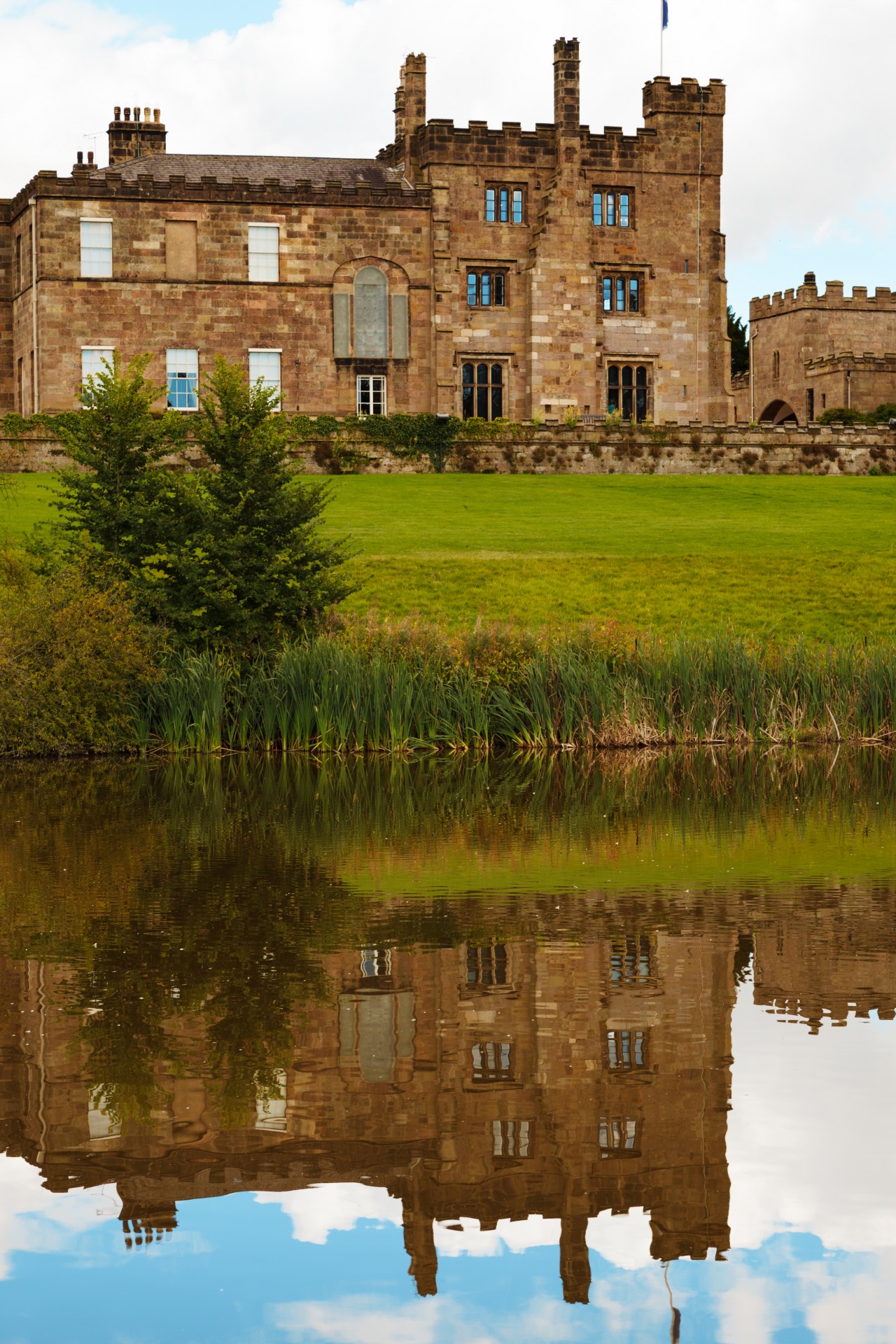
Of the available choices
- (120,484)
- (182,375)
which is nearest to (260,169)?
→ (182,375)

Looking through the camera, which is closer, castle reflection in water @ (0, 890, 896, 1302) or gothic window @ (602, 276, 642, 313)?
castle reflection in water @ (0, 890, 896, 1302)

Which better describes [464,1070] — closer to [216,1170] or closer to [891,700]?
[216,1170]

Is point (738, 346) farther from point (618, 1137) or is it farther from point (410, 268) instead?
point (618, 1137)

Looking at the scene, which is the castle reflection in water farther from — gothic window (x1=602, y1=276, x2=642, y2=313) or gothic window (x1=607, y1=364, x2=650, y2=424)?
gothic window (x1=602, y1=276, x2=642, y2=313)

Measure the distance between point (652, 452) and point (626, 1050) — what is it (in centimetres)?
3500

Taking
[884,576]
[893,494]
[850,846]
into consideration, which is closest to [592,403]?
[893,494]

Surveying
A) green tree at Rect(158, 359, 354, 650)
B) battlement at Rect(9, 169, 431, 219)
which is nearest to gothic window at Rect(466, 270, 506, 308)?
battlement at Rect(9, 169, 431, 219)

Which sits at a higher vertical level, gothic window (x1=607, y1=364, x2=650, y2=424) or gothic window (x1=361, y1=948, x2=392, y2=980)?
gothic window (x1=607, y1=364, x2=650, y2=424)

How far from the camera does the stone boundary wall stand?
3916 centimetres

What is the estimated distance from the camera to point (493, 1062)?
650 centimetres

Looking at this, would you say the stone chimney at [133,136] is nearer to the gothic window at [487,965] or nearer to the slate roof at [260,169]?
the slate roof at [260,169]

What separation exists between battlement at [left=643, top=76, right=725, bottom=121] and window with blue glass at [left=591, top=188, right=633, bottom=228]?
2.72m

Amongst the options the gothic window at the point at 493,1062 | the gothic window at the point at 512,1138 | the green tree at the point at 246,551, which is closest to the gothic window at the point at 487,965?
the gothic window at the point at 493,1062

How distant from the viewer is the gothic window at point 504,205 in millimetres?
48406
